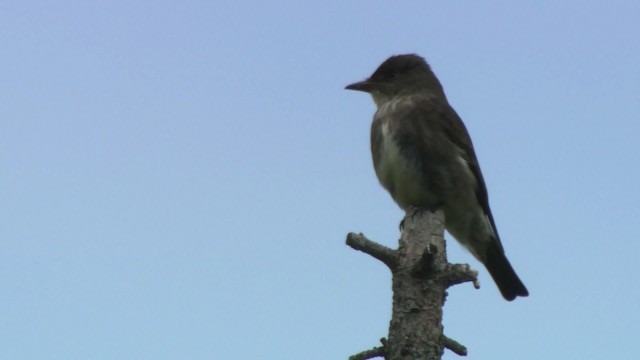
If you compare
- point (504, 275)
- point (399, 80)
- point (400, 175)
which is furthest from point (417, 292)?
point (399, 80)

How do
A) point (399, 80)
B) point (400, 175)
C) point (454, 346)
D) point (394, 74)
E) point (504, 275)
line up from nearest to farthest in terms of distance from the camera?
point (454, 346) → point (400, 175) → point (504, 275) → point (399, 80) → point (394, 74)

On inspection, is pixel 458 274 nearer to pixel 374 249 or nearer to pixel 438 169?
pixel 374 249

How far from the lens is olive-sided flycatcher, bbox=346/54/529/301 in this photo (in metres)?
7.94

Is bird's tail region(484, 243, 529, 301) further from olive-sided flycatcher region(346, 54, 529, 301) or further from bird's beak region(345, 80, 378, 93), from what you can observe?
bird's beak region(345, 80, 378, 93)

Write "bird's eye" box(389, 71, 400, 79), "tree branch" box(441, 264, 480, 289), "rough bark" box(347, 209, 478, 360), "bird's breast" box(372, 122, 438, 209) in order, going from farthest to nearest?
1. "bird's eye" box(389, 71, 400, 79)
2. "bird's breast" box(372, 122, 438, 209)
3. "tree branch" box(441, 264, 480, 289)
4. "rough bark" box(347, 209, 478, 360)

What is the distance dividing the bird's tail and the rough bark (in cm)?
297

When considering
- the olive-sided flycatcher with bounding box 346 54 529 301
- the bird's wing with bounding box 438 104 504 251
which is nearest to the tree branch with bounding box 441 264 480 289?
the olive-sided flycatcher with bounding box 346 54 529 301

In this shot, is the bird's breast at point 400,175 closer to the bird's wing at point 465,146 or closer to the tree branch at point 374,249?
the bird's wing at point 465,146

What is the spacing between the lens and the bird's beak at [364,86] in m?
9.50

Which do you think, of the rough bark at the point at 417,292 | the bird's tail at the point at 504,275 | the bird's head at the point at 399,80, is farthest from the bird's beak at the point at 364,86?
the rough bark at the point at 417,292

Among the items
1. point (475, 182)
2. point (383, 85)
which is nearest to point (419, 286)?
point (475, 182)

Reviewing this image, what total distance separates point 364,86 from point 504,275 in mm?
2287

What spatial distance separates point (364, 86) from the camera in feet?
31.4

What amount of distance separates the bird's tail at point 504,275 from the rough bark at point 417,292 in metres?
2.97
